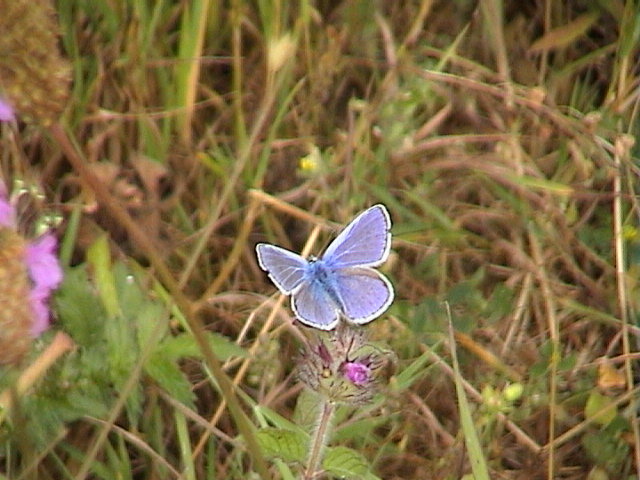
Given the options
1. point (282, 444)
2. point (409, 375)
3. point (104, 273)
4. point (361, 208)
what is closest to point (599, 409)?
point (409, 375)

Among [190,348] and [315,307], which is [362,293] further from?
[190,348]

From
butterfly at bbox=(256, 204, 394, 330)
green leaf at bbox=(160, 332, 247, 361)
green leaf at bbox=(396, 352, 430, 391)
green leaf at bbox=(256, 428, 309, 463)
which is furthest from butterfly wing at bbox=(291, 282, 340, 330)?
green leaf at bbox=(396, 352, 430, 391)

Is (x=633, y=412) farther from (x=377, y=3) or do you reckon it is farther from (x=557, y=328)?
(x=377, y=3)

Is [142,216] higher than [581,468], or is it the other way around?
[142,216]

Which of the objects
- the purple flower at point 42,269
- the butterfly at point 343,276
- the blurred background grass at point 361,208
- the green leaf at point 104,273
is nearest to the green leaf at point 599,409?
the blurred background grass at point 361,208

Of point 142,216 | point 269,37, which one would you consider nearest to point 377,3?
point 269,37

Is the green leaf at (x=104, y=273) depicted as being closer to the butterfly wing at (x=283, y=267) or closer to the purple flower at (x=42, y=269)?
the purple flower at (x=42, y=269)
